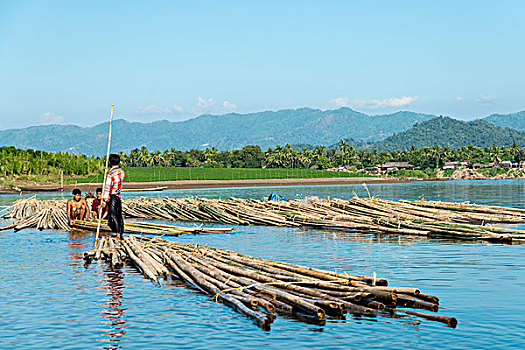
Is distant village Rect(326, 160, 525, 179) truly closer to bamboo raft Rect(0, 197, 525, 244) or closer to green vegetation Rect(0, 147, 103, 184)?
green vegetation Rect(0, 147, 103, 184)

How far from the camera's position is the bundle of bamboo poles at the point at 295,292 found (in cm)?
991

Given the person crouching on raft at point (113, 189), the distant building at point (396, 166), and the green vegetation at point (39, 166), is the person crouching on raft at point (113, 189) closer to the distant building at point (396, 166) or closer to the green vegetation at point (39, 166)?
the green vegetation at point (39, 166)

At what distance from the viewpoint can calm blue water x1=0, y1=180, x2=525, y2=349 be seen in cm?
962

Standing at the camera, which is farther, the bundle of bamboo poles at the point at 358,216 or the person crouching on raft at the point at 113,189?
the bundle of bamboo poles at the point at 358,216

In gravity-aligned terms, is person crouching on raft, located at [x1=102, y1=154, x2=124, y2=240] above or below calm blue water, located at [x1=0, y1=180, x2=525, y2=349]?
above

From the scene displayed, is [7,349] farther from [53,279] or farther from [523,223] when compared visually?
[523,223]

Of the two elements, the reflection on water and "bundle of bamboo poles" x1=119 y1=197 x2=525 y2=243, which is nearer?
the reflection on water

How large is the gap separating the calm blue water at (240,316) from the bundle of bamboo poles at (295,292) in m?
0.25

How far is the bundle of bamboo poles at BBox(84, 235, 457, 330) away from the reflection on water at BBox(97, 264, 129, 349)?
3.90ft

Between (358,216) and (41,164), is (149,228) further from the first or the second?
(41,164)

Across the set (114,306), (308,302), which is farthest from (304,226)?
(308,302)


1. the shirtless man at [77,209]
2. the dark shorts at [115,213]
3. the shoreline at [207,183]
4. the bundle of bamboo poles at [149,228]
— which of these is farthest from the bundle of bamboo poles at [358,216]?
the shoreline at [207,183]

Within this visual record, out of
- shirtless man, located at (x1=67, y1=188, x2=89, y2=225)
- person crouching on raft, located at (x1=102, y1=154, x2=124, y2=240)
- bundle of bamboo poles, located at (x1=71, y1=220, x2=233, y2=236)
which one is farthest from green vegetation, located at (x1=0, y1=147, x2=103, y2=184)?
person crouching on raft, located at (x1=102, y1=154, x2=124, y2=240)

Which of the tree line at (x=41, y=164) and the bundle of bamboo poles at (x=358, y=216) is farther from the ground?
the tree line at (x=41, y=164)
